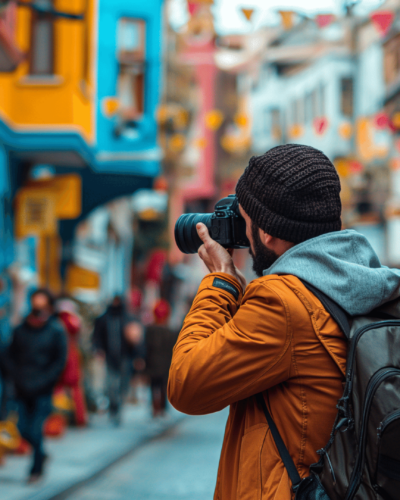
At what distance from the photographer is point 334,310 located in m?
1.84

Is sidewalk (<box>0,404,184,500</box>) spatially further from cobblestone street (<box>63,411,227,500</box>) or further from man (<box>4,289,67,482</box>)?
man (<box>4,289,67,482</box>)

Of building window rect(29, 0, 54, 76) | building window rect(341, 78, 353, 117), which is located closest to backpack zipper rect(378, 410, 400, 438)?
building window rect(29, 0, 54, 76)

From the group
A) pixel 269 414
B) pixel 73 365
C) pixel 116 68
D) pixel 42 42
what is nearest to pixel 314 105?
pixel 116 68

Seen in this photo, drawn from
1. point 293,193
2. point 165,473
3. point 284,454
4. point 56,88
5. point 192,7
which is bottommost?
point 165,473

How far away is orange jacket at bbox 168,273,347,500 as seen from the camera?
1782 millimetres

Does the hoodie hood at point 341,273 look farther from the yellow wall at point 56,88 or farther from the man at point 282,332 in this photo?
the yellow wall at point 56,88

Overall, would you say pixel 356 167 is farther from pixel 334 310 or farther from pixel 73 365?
pixel 334 310

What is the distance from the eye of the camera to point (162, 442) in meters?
9.39

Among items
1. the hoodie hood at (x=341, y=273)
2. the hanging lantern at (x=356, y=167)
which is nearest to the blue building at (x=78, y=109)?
the hoodie hood at (x=341, y=273)

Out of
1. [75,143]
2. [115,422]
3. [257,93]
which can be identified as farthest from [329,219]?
[257,93]

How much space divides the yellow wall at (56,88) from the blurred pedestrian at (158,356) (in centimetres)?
314

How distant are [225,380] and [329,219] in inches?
19.5

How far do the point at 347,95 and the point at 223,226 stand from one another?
1319 inches

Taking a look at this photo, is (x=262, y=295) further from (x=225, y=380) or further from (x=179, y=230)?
(x=179, y=230)
